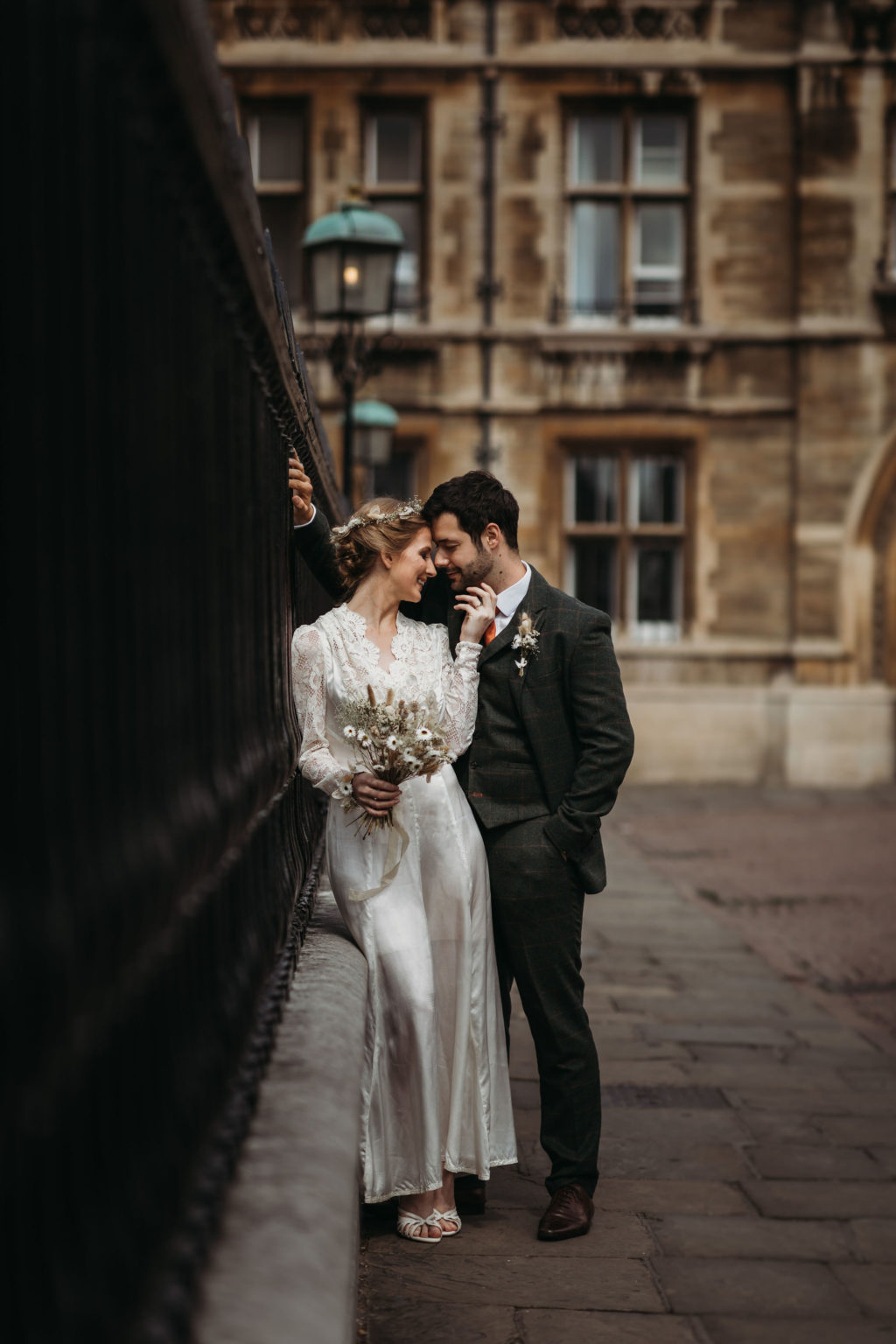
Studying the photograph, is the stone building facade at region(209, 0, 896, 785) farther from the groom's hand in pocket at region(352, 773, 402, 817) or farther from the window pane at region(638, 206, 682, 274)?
the groom's hand in pocket at region(352, 773, 402, 817)

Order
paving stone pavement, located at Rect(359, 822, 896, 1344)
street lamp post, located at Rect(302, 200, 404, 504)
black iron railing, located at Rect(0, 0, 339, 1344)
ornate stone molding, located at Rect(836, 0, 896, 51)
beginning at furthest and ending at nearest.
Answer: ornate stone molding, located at Rect(836, 0, 896, 51), street lamp post, located at Rect(302, 200, 404, 504), paving stone pavement, located at Rect(359, 822, 896, 1344), black iron railing, located at Rect(0, 0, 339, 1344)

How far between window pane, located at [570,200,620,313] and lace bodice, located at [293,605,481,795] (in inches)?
520

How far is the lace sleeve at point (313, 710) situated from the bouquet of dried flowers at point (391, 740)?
0.04 meters

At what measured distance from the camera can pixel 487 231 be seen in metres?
16.2

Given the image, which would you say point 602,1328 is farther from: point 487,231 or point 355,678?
point 487,231

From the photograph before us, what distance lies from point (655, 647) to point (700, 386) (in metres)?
2.89

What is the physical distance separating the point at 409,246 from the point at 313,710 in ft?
45.6

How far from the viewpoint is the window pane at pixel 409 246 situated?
16.6 m

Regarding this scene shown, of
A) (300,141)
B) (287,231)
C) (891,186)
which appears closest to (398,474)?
(287,231)

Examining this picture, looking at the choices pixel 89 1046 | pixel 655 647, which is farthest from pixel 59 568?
pixel 655 647

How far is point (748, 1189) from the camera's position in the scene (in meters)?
4.08

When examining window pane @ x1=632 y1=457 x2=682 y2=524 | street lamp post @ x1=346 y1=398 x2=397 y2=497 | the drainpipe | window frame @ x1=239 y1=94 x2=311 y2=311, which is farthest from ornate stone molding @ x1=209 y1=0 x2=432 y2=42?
street lamp post @ x1=346 y1=398 x2=397 y2=497

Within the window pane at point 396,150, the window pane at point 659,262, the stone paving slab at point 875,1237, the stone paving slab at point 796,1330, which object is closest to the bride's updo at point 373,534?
the stone paving slab at point 796,1330

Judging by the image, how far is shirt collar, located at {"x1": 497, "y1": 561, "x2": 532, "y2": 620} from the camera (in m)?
4.02
